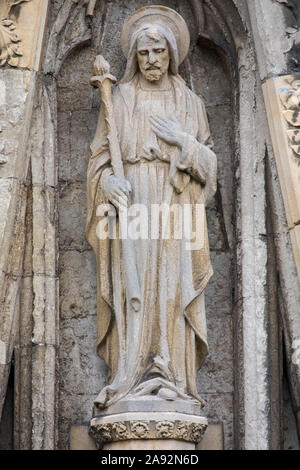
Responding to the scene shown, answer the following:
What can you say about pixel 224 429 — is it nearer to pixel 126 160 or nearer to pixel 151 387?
pixel 151 387

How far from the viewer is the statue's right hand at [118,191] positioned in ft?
36.9

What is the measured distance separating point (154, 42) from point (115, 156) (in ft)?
2.68

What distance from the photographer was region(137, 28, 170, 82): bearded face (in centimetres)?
1158

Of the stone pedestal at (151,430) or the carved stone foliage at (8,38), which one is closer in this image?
the stone pedestal at (151,430)

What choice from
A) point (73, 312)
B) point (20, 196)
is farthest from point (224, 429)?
point (20, 196)

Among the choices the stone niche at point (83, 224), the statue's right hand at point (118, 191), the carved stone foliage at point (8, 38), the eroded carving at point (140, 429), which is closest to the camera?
the eroded carving at point (140, 429)

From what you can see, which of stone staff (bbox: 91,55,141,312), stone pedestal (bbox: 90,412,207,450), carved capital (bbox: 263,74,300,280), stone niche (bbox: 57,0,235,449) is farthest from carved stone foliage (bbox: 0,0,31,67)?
stone pedestal (bbox: 90,412,207,450)

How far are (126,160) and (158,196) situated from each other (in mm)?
320

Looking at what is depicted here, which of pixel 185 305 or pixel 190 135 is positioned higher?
pixel 190 135

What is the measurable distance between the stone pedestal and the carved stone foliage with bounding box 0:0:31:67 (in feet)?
7.96

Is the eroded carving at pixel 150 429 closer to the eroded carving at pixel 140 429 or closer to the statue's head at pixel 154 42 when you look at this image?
the eroded carving at pixel 140 429

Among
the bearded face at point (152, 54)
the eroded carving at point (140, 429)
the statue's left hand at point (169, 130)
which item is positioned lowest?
the eroded carving at point (140, 429)

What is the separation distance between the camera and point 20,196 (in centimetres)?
1148

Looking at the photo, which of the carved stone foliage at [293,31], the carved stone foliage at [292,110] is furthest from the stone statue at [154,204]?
the carved stone foliage at [293,31]
